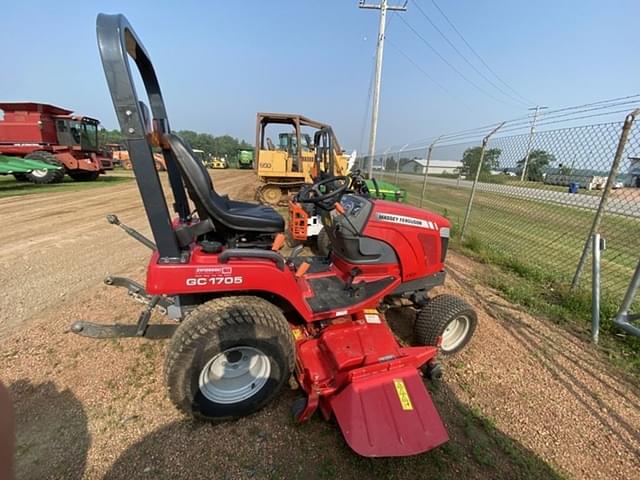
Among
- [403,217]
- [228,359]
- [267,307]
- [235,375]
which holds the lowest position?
[235,375]

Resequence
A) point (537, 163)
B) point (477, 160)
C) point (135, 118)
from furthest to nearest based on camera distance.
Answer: point (477, 160) → point (537, 163) → point (135, 118)

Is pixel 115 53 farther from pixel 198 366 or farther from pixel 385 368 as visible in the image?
pixel 385 368

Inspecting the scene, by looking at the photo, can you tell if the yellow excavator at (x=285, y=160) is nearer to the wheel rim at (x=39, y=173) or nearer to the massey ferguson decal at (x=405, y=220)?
the massey ferguson decal at (x=405, y=220)

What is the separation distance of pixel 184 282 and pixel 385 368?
129 centimetres

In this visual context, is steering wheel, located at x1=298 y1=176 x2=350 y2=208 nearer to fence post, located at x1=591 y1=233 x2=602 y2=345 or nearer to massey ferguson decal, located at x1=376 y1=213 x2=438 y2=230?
massey ferguson decal, located at x1=376 y1=213 x2=438 y2=230

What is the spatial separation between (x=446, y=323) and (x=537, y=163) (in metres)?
3.73

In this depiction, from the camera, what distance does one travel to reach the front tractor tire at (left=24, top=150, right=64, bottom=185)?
11.6 m

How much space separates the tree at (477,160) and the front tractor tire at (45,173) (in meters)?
14.5

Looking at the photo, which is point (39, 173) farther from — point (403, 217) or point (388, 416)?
point (388, 416)

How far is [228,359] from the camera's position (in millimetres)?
1932

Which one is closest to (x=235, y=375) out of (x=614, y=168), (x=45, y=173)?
(x=614, y=168)

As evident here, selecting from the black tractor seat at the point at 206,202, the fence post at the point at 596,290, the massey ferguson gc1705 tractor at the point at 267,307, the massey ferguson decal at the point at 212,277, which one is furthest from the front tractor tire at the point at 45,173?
the fence post at the point at 596,290

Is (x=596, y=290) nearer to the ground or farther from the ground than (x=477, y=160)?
nearer to the ground

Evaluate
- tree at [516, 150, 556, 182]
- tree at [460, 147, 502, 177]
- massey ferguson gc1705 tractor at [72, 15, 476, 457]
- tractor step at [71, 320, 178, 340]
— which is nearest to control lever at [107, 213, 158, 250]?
massey ferguson gc1705 tractor at [72, 15, 476, 457]
